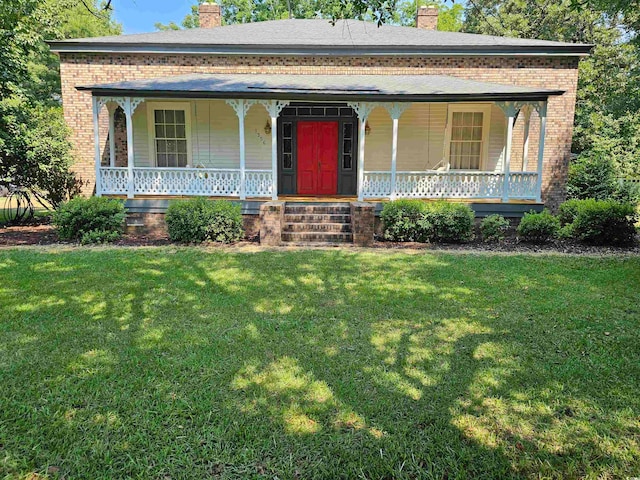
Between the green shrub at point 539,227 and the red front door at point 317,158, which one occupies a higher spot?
the red front door at point 317,158

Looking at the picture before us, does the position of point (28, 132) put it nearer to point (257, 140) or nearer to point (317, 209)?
point (257, 140)

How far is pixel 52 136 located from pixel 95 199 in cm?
353

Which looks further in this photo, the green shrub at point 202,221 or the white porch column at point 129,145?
the white porch column at point 129,145

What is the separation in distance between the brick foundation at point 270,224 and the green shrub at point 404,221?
251 centimetres

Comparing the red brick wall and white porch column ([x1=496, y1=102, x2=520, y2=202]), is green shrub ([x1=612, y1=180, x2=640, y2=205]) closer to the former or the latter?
the red brick wall

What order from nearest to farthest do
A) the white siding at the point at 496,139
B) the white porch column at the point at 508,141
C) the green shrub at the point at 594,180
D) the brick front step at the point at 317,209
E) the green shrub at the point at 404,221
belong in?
the green shrub at the point at 404,221
the brick front step at the point at 317,209
the white porch column at the point at 508,141
the white siding at the point at 496,139
the green shrub at the point at 594,180

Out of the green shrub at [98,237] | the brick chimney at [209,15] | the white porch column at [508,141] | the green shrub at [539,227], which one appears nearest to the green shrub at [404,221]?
the green shrub at [539,227]

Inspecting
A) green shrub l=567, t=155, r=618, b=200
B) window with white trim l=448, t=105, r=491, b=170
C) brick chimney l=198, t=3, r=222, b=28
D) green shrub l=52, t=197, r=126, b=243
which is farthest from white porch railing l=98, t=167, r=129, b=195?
green shrub l=567, t=155, r=618, b=200

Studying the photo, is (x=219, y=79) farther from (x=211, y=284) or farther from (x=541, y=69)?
(x=541, y=69)

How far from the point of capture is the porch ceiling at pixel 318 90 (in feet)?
34.9

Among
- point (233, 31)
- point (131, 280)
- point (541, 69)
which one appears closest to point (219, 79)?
point (233, 31)

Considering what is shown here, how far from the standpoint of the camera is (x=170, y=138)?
43.7 feet

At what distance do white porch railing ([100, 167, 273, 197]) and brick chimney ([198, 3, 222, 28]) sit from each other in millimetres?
8414

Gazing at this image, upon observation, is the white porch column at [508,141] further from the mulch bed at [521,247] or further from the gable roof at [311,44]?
the gable roof at [311,44]
